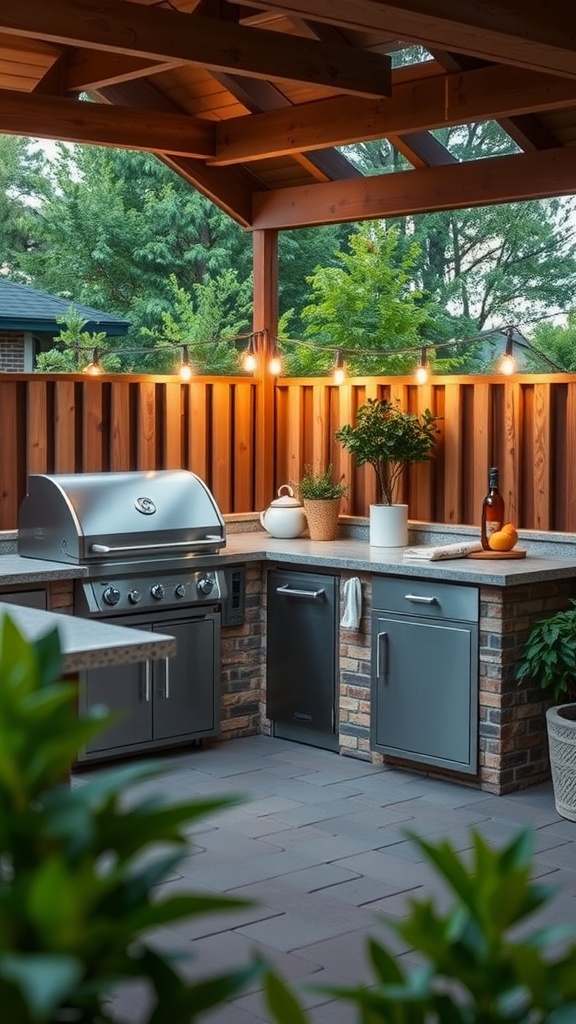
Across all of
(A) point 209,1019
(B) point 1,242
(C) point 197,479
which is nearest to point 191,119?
(C) point 197,479

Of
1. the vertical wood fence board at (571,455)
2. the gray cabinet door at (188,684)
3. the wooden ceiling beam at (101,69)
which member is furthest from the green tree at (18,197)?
the vertical wood fence board at (571,455)

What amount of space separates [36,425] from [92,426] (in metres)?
0.32

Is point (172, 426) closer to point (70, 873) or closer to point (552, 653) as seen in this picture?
point (552, 653)

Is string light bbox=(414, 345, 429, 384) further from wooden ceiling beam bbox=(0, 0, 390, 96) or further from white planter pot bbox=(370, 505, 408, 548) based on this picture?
wooden ceiling beam bbox=(0, 0, 390, 96)

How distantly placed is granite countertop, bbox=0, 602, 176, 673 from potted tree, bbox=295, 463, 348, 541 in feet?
10.2

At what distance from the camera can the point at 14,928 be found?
0.94m

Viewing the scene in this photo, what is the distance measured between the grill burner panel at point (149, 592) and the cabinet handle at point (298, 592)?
0.30 meters

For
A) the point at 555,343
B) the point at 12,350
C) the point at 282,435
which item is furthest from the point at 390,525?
the point at 12,350

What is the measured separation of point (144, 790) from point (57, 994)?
16.2 ft

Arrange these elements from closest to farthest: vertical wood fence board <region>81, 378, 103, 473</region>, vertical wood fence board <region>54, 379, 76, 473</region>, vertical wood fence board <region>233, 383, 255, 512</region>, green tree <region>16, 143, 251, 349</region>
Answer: vertical wood fence board <region>54, 379, 76, 473</region>, vertical wood fence board <region>81, 378, 103, 473</region>, vertical wood fence board <region>233, 383, 255, 512</region>, green tree <region>16, 143, 251, 349</region>

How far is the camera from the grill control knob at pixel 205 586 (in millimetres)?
6133

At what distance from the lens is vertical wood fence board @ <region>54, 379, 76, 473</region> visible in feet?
20.7

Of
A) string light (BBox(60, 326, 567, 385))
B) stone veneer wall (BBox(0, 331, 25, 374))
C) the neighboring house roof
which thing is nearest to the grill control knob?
string light (BBox(60, 326, 567, 385))

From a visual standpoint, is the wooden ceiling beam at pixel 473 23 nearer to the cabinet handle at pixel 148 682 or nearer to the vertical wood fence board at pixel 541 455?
the vertical wood fence board at pixel 541 455
